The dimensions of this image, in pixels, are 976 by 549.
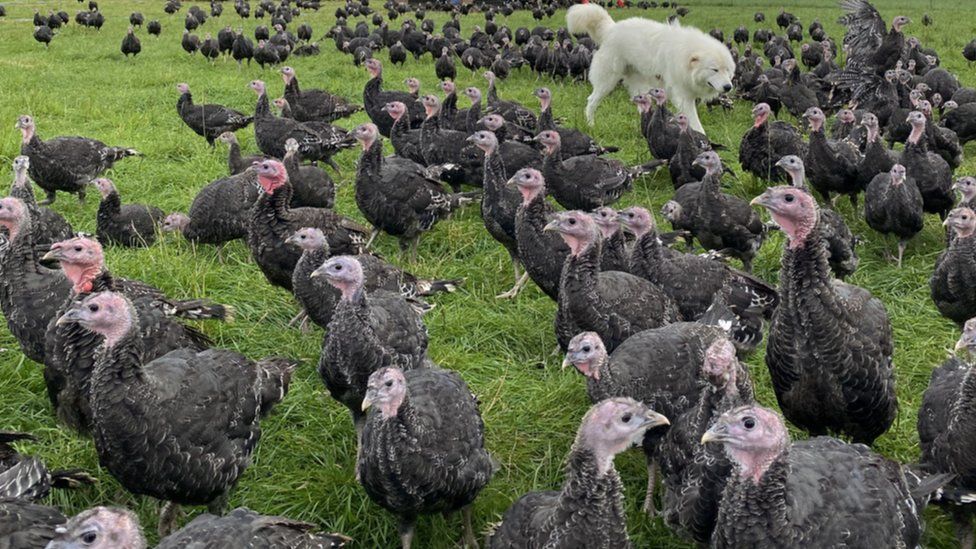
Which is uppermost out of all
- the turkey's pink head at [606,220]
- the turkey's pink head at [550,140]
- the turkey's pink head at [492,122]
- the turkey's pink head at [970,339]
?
the turkey's pink head at [970,339]

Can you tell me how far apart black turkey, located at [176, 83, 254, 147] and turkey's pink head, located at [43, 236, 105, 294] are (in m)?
6.41

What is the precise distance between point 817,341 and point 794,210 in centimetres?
63

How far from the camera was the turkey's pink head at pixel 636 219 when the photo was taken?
5625 millimetres

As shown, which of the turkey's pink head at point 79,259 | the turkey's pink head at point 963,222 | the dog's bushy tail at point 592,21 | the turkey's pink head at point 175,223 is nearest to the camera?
the turkey's pink head at point 79,259

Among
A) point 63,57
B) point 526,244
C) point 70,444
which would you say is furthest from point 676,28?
point 63,57

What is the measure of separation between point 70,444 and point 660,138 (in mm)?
6905

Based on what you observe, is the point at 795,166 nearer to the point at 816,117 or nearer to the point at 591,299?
the point at 816,117

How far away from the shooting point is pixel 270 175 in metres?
6.03

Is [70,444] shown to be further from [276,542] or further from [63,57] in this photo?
[63,57]

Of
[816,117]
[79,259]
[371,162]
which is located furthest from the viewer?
[816,117]

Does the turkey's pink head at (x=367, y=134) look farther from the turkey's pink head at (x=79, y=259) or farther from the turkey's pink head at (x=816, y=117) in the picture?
the turkey's pink head at (x=816, y=117)

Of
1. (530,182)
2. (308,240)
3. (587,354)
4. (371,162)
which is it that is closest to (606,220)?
(530,182)

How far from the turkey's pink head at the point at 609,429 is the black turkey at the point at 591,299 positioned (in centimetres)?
174

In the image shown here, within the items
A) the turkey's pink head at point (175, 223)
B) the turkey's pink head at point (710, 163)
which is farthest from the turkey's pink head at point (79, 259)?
the turkey's pink head at point (710, 163)
